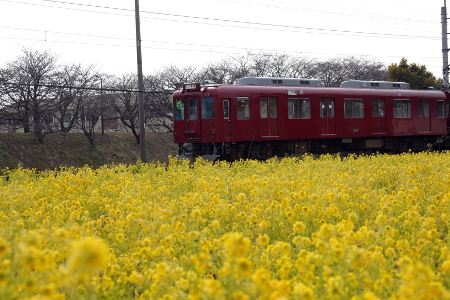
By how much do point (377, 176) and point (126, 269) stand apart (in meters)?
5.84

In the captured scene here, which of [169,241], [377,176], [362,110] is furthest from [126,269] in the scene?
[362,110]

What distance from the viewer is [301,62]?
43656mm

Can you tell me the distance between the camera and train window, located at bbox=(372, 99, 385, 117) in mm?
18734

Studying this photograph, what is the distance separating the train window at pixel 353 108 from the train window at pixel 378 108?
0.63m

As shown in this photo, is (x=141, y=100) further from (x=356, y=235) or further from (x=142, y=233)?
(x=356, y=235)

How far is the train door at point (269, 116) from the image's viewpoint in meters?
15.7

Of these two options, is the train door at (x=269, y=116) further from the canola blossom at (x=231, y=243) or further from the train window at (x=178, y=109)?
the canola blossom at (x=231, y=243)

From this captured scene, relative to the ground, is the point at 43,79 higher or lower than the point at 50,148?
higher

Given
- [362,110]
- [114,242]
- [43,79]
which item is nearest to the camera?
[114,242]

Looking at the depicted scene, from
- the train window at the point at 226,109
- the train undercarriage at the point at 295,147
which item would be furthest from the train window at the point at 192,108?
the train window at the point at 226,109

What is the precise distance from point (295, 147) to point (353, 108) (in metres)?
2.87

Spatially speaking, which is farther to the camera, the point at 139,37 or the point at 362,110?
the point at 362,110

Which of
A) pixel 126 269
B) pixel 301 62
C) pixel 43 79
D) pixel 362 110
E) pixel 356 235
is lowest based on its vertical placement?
pixel 126 269

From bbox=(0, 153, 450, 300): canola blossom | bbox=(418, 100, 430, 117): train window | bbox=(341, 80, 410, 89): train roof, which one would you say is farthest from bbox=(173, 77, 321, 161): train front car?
bbox=(418, 100, 430, 117): train window
